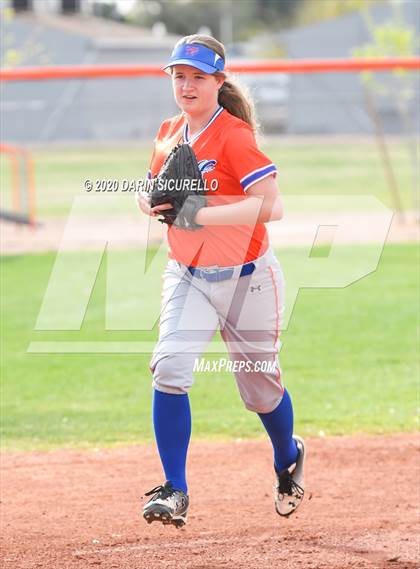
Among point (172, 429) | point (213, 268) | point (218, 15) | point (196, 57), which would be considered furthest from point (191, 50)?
point (218, 15)

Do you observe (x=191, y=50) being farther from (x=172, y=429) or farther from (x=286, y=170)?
(x=286, y=170)

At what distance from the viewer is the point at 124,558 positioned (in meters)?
4.45

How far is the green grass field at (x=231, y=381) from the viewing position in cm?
706

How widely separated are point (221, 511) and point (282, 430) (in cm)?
72

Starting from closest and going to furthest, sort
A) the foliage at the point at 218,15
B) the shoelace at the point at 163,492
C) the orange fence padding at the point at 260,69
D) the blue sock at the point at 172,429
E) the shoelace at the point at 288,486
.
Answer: the shoelace at the point at 163,492 < the blue sock at the point at 172,429 < the shoelace at the point at 288,486 < the orange fence padding at the point at 260,69 < the foliage at the point at 218,15

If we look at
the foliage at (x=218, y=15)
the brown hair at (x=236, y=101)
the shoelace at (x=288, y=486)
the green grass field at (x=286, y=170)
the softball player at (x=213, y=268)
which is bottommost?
the foliage at (x=218, y=15)

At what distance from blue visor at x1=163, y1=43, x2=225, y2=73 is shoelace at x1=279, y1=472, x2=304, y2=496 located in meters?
2.00

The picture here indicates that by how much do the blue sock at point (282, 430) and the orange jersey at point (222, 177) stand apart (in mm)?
771

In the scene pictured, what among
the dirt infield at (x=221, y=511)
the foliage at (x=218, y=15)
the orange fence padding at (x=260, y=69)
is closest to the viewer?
the dirt infield at (x=221, y=511)

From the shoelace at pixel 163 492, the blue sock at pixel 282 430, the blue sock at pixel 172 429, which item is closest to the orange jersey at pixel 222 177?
the blue sock at pixel 172 429

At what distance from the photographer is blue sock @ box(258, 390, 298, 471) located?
4.76 meters

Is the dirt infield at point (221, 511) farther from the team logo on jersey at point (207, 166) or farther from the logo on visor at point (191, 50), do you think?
the logo on visor at point (191, 50)


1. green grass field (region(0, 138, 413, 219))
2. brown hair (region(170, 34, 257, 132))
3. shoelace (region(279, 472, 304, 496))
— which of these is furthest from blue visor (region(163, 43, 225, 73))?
green grass field (region(0, 138, 413, 219))

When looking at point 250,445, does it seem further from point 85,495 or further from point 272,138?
point 272,138
